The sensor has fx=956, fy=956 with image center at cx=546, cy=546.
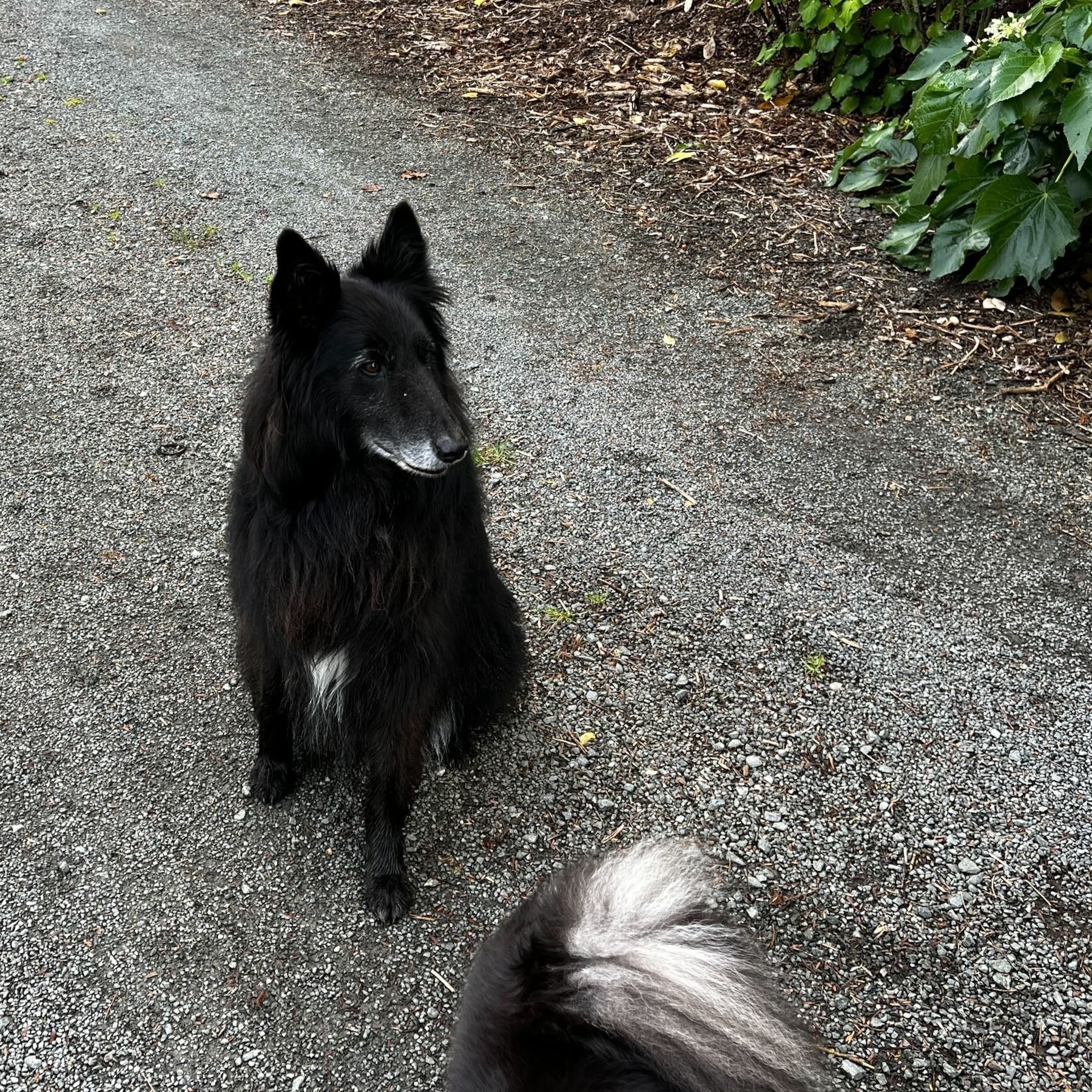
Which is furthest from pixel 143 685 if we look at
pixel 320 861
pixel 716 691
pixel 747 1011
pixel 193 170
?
pixel 193 170

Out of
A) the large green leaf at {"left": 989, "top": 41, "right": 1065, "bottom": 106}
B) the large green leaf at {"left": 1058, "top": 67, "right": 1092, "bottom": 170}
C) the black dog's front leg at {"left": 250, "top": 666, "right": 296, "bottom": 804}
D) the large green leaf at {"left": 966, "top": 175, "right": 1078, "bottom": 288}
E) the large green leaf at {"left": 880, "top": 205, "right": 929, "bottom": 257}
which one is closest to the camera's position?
the black dog's front leg at {"left": 250, "top": 666, "right": 296, "bottom": 804}

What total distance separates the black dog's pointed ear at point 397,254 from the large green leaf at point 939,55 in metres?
3.83

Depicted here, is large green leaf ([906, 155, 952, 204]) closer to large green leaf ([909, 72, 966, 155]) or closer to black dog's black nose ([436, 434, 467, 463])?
large green leaf ([909, 72, 966, 155])

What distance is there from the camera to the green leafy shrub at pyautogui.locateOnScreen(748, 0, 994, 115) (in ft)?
19.6

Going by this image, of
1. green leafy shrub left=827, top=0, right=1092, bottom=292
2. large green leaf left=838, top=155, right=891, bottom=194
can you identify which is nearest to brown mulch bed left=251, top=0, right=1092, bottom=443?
large green leaf left=838, top=155, right=891, bottom=194

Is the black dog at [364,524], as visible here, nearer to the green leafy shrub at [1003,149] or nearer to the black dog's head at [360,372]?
the black dog's head at [360,372]

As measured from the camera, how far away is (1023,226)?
16.2 ft

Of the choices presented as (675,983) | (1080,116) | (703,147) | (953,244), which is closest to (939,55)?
(953,244)

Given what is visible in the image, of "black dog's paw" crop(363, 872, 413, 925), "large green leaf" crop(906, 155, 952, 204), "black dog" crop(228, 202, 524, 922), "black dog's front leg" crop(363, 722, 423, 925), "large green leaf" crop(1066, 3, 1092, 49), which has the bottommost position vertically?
"black dog's paw" crop(363, 872, 413, 925)

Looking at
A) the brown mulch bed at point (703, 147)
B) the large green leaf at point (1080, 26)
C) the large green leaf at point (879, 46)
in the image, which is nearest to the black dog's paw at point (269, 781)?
the brown mulch bed at point (703, 147)

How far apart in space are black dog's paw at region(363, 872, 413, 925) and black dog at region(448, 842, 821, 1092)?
3.30 ft

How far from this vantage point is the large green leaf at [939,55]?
514cm

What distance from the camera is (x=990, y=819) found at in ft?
10.4

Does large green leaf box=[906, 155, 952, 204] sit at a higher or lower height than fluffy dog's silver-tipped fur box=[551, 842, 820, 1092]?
higher
